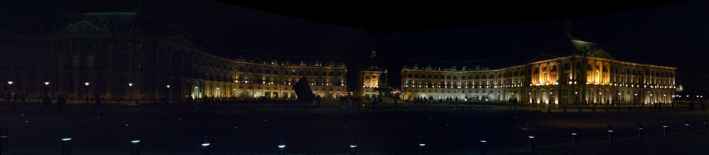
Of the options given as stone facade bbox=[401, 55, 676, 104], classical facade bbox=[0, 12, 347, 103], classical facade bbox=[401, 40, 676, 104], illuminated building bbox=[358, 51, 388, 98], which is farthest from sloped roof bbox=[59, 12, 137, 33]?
illuminated building bbox=[358, 51, 388, 98]

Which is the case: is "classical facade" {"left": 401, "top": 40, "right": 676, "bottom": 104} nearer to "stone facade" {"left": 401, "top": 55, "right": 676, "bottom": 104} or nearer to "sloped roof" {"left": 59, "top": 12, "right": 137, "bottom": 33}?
"stone facade" {"left": 401, "top": 55, "right": 676, "bottom": 104}

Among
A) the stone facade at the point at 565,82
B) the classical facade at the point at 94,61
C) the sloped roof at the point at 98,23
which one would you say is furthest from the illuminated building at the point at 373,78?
the sloped roof at the point at 98,23

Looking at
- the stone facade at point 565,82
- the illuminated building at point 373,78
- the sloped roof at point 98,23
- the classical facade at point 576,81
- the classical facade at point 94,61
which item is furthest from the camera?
the illuminated building at point 373,78

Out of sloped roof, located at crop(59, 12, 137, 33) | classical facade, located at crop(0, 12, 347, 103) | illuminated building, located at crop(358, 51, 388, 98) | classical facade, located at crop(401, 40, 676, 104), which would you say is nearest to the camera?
classical facade, located at crop(0, 12, 347, 103)

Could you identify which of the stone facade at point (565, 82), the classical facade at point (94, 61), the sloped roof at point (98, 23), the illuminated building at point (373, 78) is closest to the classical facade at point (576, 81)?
the stone facade at point (565, 82)

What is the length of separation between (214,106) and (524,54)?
9103 cm

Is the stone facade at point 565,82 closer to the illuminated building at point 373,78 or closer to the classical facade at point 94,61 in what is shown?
the illuminated building at point 373,78

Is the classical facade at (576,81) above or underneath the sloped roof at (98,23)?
underneath

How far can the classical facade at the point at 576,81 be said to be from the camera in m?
100

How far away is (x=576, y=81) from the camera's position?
10038 cm

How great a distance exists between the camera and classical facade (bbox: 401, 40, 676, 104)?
330 feet

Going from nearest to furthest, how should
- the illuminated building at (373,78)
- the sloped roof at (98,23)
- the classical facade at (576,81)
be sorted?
the sloped roof at (98,23) < the classical facade at (576,81) < the illuminated building at (373,78)

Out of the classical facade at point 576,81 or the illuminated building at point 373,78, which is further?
the illuminated building at point 373,78

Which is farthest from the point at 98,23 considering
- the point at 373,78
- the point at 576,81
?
the point at 576,81
